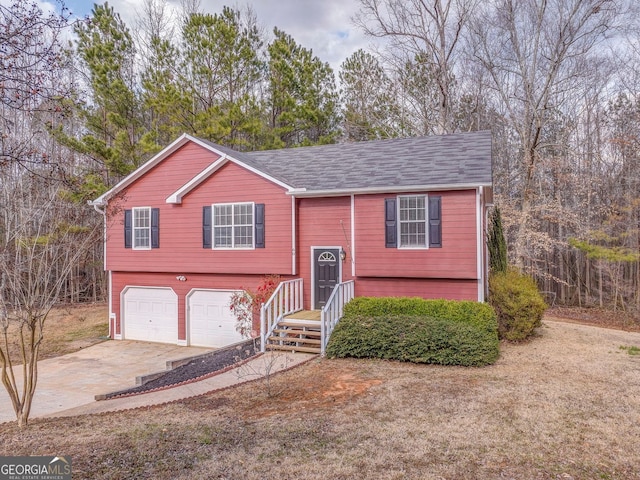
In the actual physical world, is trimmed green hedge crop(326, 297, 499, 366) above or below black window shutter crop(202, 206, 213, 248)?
below

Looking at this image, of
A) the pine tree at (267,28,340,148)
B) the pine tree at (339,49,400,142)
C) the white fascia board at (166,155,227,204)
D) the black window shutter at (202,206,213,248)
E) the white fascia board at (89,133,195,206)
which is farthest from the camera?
the pine tree at (339,49,400,142)

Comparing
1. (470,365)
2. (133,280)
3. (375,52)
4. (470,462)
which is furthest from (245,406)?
(375,52)

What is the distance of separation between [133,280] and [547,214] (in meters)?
17.9

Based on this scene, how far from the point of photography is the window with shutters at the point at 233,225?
40.8ft

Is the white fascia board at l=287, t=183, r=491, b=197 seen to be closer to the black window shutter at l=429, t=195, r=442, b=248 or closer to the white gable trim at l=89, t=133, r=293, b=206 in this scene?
the black window shutter at l=429, t=195, r=442, b=248

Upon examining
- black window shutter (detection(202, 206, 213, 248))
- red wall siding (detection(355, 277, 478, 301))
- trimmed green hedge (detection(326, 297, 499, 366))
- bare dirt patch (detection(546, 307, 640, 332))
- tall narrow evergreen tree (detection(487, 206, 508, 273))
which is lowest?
bare dirt patch (detection(546, 307, 640, 332))

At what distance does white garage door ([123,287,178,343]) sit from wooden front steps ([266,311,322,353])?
5033mm

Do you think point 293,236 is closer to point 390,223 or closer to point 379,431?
point 390,223

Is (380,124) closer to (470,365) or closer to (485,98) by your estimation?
(485,98)

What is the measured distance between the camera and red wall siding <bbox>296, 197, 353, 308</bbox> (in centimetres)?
1155

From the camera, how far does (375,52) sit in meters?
22.6

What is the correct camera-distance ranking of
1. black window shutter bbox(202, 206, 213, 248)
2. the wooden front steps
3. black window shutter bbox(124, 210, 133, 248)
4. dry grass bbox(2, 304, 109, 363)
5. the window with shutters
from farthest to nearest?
1. black window shutter bbox(124, 210, 133, 248)
2. dry grass bbox(2, 304, 109, 363)
3. black window shutter bbox(202, 206, 213, 248)
4. the window with shutters
5. the wooden front steps

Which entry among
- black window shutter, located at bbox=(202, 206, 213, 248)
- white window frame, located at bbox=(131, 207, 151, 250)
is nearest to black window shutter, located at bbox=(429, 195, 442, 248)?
black window shutter, located at bbox=(202, 206, 213, 248)

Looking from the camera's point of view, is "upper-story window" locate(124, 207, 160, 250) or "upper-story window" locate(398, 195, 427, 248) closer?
"upper-story window" locate(398, 195, 427, 248)
